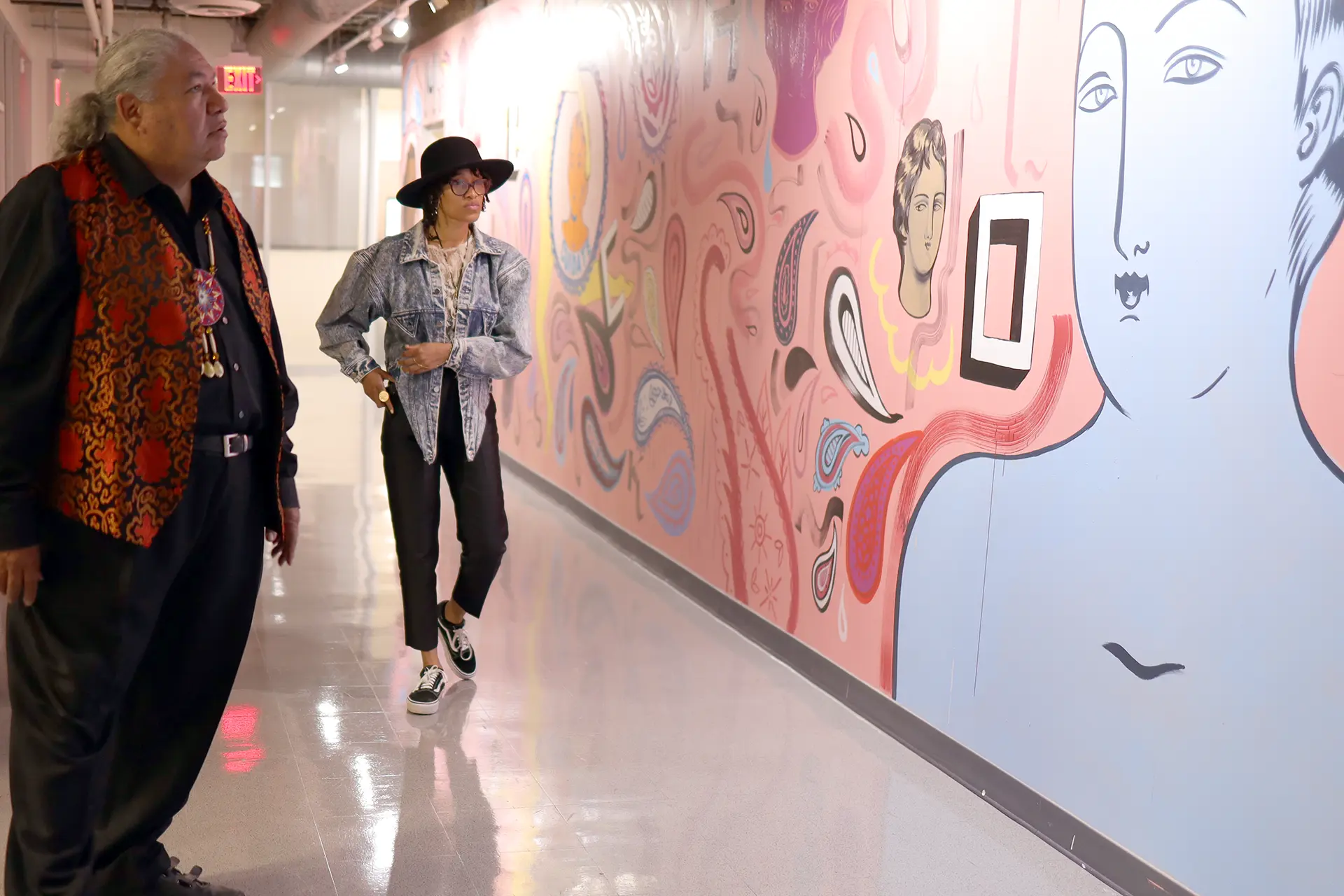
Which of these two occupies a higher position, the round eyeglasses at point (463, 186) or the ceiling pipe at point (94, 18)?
the ceiling pipe at point (94, 18)

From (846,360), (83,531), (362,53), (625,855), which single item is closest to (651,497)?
(846,360)

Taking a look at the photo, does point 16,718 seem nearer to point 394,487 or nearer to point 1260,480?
point 394,487

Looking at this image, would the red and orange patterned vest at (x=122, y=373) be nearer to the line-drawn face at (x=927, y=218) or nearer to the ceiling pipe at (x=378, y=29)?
the line-drawn face at (x=927, y=218)

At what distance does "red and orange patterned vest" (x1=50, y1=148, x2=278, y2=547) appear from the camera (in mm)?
2160

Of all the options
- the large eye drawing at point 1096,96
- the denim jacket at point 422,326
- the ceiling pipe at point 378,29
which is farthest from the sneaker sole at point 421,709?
the ceiling pipe at point 378,29

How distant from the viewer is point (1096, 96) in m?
3.01

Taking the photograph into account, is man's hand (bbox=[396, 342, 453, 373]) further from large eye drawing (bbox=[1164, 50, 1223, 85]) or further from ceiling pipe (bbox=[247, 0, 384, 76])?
ceiling pipe (bbox=[247, 0, 384, 76])

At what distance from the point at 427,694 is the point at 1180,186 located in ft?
8.14

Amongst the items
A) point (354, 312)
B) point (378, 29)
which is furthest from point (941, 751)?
point (378, 29)

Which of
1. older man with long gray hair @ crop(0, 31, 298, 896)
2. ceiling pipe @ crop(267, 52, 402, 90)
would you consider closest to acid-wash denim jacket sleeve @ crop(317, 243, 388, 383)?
older man with long gray hair @ crop(0, 31, 298, 896)

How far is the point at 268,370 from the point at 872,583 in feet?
6.95

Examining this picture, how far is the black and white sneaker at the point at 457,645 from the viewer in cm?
410

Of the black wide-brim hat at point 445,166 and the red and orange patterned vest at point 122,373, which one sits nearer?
the red and orange patterned vest at point 122,373

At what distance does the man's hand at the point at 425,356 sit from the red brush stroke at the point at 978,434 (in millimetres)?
1401
